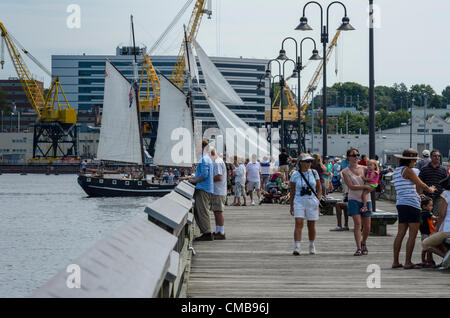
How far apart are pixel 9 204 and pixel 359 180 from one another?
5861cm

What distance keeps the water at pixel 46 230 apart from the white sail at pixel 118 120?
183 inches

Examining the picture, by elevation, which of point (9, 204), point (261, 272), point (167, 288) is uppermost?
point (167, 288)

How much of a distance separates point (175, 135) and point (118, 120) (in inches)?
200

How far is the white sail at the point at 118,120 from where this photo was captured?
218 ft

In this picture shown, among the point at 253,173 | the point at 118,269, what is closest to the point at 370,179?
the point at 118,269

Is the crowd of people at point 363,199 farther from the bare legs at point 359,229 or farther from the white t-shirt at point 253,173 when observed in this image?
the white t-shirt at point 253,173

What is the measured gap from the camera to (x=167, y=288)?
6.12 metres

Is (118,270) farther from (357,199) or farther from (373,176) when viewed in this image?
(373,176)

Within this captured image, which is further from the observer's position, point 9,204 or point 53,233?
point 9,204

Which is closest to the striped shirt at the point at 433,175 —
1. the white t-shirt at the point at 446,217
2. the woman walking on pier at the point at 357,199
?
the woman walking on pier at the point at 357,199

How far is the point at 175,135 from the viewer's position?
66.2 meters

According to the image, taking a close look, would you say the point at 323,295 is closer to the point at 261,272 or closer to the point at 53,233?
the point at 261,272
